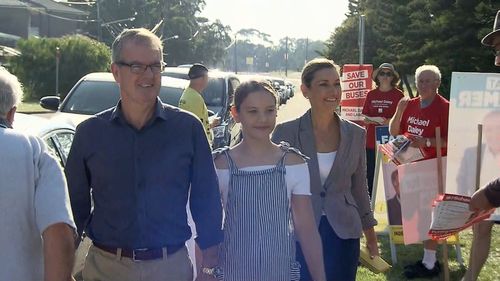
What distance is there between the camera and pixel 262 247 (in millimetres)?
3562

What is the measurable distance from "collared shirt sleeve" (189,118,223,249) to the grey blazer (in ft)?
3.36

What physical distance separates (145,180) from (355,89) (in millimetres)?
8431

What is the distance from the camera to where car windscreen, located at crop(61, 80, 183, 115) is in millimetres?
10625

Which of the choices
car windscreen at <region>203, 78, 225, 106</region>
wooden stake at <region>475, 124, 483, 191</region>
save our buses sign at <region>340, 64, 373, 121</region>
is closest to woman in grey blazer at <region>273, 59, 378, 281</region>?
wooden stake at <region>475, 124, 483, 191</region>

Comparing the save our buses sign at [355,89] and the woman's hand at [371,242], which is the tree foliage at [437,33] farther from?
the woman's hand at [371,242]

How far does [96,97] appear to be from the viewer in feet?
35.4

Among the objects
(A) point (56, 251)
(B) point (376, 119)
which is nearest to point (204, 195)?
(A) point (56, 251)

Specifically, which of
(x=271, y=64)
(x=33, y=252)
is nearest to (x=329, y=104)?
(x=33, y=252)

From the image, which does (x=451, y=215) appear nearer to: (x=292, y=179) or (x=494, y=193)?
(x=494, y=193)

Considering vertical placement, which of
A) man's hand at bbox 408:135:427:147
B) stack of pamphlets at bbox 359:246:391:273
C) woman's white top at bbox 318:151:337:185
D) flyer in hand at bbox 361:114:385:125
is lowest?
stack of pamphlets at bbox 359:246:391:273

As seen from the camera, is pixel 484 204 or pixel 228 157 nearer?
pixel 228 157

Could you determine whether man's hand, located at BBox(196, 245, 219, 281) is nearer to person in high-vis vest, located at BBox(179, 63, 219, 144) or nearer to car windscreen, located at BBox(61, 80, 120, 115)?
person in high-vis vest, located at BBox(179, 63, 219, 144)

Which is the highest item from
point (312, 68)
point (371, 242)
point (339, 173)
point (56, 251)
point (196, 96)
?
point (312, 68)

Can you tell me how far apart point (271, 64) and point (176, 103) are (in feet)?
593
